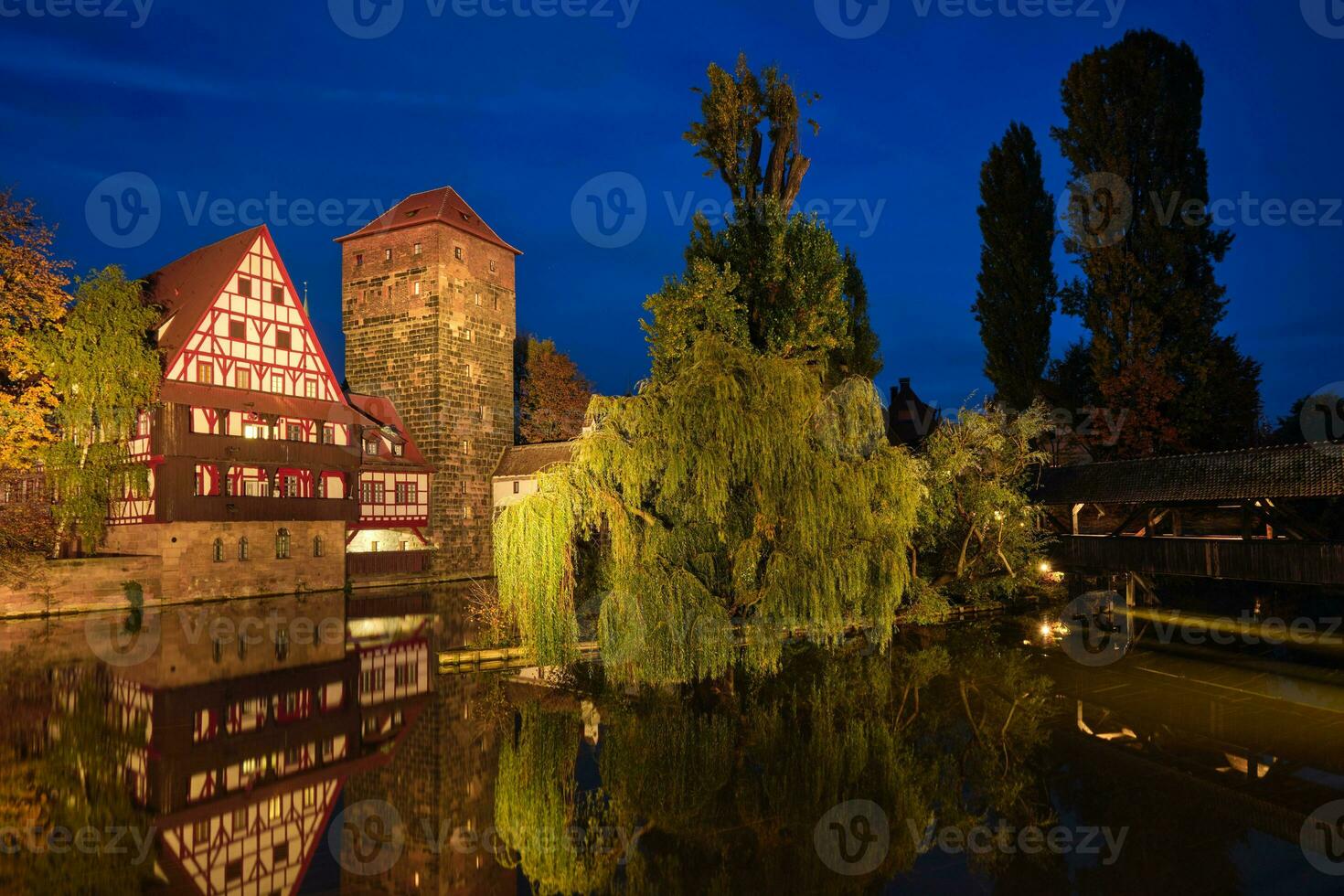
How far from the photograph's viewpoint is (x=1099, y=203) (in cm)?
3192

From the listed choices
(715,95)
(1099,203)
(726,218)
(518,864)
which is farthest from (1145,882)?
(1099,203)

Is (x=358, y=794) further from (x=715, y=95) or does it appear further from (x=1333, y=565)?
(x=1333, y=565)

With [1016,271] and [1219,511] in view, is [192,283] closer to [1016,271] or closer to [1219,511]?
[1016,271]

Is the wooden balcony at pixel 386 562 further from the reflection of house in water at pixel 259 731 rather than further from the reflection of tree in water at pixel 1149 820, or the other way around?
the reflection of tree in water at pixel 1149 820

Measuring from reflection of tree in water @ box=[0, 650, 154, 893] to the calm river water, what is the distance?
0.14ft

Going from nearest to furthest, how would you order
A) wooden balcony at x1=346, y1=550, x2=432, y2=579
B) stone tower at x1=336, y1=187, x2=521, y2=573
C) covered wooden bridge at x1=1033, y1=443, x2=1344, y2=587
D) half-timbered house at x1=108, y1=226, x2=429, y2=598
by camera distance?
covered wooden bridge at x1=1033, y1=443, x2=1344, y2=587 → half-timbered house at x1=108, y1=226, x2=429, y2=598 → wooden balcony at x1=346, y1=550, x2=432, y2=579 → stone tower at x1=336, y1=187, x2=521, y2=573

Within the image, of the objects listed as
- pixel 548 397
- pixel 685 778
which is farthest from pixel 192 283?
pixel 685 778

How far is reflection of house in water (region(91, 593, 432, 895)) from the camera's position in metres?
8.48

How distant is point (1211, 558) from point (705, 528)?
1569 cm

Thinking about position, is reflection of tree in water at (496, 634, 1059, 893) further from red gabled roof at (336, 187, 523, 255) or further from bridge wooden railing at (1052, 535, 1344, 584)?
red gabled roof at (336, 187, 523, 255)

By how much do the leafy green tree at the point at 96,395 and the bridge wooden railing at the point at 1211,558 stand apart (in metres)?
30.4

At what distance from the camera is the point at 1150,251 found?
3048cm

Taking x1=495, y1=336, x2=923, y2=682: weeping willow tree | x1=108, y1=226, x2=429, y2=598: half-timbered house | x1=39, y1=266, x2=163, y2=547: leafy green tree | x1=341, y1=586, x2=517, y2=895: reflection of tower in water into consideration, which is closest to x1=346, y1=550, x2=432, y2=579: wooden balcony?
x1=108, y1=226, x2=429, y2=598: half-timbered house

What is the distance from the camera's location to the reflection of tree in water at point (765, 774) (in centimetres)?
786
